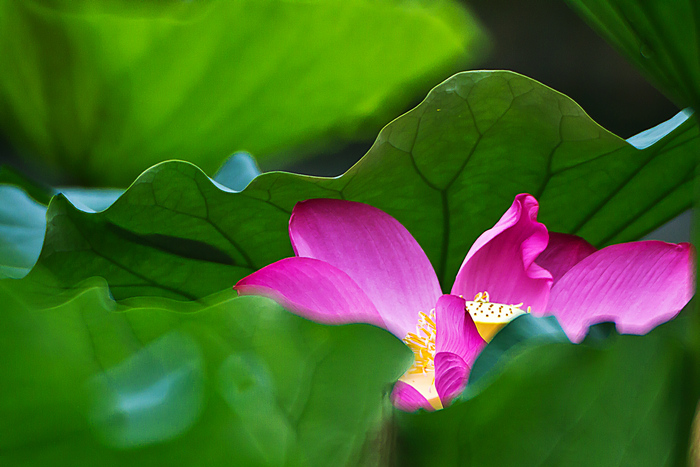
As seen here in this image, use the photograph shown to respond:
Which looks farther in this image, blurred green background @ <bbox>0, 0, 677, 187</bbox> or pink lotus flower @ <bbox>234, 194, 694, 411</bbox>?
blurred green background @ <bbox>0, 0, 677, 187</bbox>

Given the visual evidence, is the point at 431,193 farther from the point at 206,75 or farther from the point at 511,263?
the point at 206,75

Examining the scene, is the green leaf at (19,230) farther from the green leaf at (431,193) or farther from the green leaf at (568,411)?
the green leaf at (568,411)

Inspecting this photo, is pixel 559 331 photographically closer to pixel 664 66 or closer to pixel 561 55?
pixel 664 66

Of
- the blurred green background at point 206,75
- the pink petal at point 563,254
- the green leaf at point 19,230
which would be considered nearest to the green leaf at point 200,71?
the blurred green background at point 206,75

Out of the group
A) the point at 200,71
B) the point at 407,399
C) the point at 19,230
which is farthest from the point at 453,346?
the point at 200,71

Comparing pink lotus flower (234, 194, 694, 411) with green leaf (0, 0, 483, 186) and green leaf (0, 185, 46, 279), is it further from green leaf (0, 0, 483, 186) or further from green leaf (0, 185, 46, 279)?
green leaf (0, 0, 483, 186)

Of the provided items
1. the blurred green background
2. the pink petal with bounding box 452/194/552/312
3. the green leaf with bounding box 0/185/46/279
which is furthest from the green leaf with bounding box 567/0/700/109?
the blurred green background

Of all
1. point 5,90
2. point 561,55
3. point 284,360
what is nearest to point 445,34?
point 5,90
